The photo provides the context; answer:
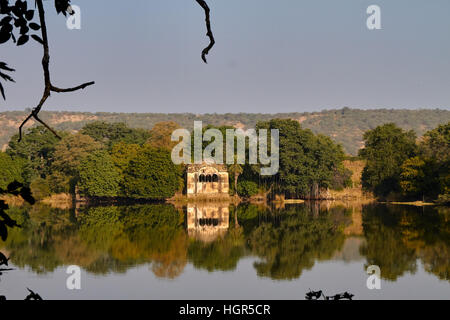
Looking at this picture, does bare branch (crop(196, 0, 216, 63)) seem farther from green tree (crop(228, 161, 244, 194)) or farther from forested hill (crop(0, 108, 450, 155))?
forested hill (crop(0, 108, 450, 155))

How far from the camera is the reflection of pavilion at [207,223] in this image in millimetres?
34719

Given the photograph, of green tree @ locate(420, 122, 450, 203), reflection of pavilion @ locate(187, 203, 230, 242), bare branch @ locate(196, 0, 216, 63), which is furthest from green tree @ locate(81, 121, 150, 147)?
bare branch @ locate(196, 0, 216, 63)

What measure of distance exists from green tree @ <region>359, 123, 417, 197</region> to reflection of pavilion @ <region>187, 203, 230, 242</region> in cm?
1667

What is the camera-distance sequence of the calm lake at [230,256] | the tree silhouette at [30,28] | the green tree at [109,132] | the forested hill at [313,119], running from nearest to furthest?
the tree silhouette at [30,28], the calm lake at [230,256], the green tree at [109,132], the forested hill at [313,119]

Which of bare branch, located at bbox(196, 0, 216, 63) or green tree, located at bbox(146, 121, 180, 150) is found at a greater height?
green tree, located at bbox(146, 121, 180, 150)

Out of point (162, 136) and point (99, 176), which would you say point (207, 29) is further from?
point (162, 136)

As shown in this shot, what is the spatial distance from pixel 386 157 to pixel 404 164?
372 cm

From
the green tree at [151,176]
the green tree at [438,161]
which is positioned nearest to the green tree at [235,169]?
the green tree at [151,176]

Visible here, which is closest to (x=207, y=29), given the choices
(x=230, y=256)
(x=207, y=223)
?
(x=230, y=256)

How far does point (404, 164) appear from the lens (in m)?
58.5

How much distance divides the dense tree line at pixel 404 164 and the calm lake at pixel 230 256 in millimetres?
13540

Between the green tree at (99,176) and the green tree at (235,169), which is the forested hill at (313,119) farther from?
the green tree at (99,176)

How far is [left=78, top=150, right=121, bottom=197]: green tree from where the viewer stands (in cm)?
Answer: 6097
